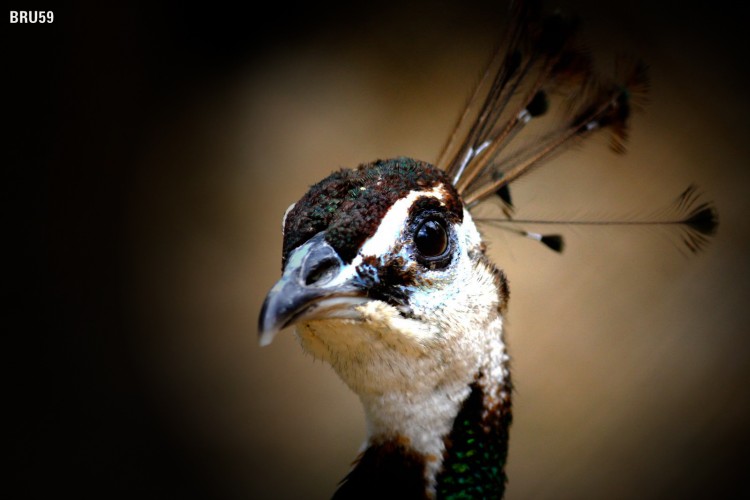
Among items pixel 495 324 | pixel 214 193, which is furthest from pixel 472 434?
pixel 214 193

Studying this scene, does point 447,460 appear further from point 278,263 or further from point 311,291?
point 278,263

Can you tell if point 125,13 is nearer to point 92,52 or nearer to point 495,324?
point 92,52

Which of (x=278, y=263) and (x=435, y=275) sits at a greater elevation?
(x=435, y=275)

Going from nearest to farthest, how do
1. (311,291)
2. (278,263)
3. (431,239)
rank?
(311,291) < (431,239) < (278,263)

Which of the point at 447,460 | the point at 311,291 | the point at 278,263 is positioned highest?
the point at 311,291

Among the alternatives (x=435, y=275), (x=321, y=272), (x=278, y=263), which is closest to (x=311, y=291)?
(x=321, y=272)

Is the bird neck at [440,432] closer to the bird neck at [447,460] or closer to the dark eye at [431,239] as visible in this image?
the bird neck at [447,460]

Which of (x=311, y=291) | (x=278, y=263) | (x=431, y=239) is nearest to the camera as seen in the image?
(x=311, y=291)
